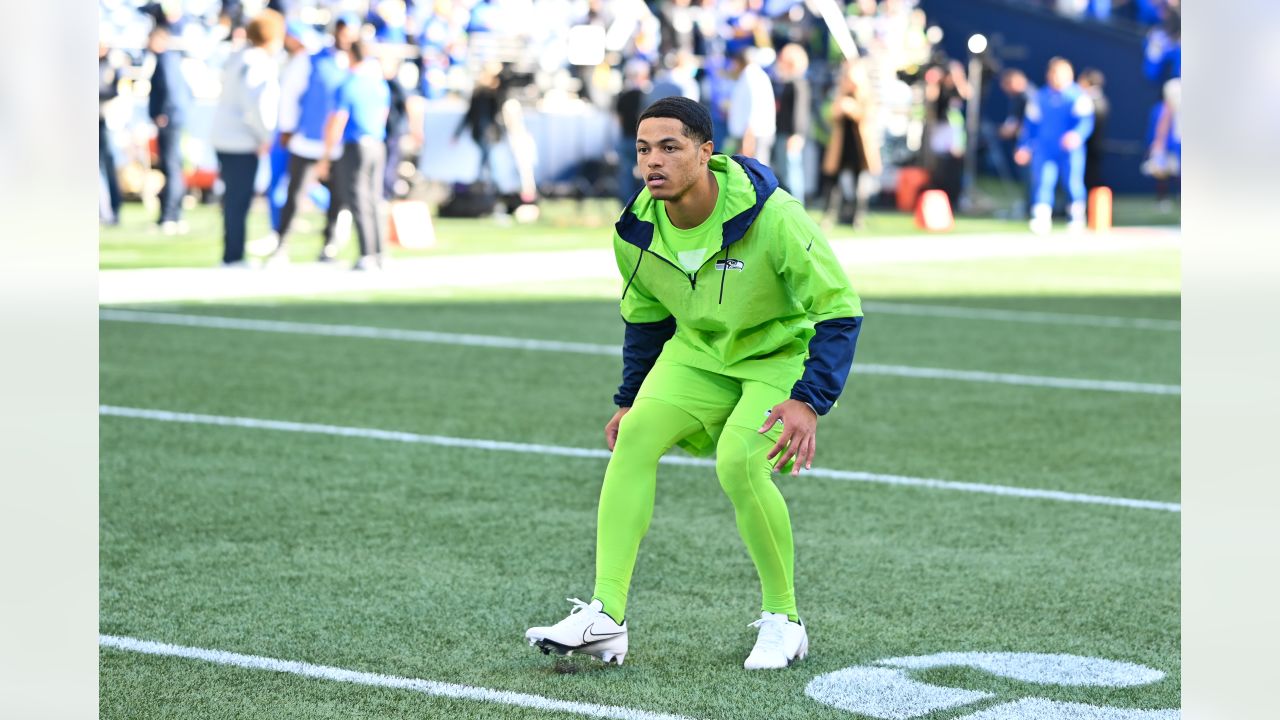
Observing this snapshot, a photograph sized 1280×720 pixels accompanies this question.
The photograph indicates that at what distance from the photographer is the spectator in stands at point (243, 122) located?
16688 millimetres

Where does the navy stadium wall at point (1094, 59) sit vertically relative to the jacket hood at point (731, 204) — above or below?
Answer: above

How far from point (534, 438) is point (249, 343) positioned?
3.95 metres

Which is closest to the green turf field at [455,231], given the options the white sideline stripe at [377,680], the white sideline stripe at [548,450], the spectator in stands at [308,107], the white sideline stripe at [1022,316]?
the spectator in stands at [308,107]

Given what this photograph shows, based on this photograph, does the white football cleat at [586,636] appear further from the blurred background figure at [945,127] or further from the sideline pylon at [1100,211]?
the blurred background figure at [945,127]

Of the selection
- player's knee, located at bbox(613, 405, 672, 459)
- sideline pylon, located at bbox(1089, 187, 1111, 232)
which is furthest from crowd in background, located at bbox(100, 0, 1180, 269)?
player's knee, located at bbox(613, 405, 672, 459)

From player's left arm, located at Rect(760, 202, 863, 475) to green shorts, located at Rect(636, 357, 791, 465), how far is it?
0.16 meters

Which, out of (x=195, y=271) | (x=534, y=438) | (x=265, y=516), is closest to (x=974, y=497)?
(x=534, y=438)

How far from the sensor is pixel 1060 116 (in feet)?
81.0

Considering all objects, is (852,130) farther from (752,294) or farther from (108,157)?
(752,294)

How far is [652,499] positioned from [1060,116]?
814 inches

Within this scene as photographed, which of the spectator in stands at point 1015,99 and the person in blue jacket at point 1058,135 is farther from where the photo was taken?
the spectator in stands at point 1015,99

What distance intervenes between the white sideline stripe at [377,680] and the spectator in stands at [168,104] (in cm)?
1695

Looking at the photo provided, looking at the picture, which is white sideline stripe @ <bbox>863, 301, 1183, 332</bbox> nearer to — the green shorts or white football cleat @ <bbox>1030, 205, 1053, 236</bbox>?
the green shorts
